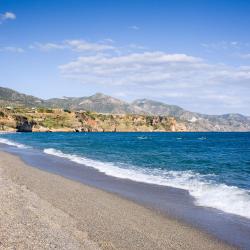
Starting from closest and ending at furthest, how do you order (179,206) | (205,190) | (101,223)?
(101,223), (179,206), (205,190)

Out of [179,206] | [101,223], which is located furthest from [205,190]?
[101,223]

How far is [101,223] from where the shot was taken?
13.0 meters

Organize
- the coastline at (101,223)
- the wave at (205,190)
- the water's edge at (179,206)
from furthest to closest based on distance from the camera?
1. the wave at (205,190)
2. the water's edge at (179,206)
3. the coastline at (101,223)

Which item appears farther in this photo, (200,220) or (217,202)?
(217,202)

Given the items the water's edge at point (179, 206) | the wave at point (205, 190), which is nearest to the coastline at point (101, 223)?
the water's edge at point (179, 206)

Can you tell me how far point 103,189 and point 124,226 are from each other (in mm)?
8385

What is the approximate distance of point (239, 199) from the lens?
1784 centimetres

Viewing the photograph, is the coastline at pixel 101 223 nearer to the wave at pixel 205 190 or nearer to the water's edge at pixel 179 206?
the water's edge at pixel 179 206

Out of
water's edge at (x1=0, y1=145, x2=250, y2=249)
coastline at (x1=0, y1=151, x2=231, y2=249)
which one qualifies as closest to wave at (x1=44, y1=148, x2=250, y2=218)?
water's edge at (x1=0, y1=145, x2=250, y2=249)

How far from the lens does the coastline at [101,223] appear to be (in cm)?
1095

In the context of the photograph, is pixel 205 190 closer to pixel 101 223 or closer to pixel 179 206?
pixel 179 206

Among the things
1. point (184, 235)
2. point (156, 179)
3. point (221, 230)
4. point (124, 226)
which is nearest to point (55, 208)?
point (124, 226)

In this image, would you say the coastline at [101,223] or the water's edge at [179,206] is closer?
the coastline at [101,223]

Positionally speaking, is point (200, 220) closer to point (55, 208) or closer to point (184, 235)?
point (184, 235)
